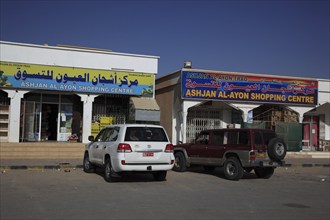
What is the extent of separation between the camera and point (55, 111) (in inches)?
973

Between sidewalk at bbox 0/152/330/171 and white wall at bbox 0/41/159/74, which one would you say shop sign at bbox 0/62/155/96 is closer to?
white wall at bbox 0/41/159/74

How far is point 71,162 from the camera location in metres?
19.2

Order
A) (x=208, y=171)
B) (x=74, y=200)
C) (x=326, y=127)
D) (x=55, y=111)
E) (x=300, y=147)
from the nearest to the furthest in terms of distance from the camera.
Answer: (x=74, y=200) < (x=208, y=171) < (x=55, y=111) < (x=300, y=147) < (x=326, y=127)

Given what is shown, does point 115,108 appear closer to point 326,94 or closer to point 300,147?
point 300,147

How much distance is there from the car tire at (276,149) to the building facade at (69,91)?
9856mm

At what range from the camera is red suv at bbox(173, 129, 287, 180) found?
1435cm

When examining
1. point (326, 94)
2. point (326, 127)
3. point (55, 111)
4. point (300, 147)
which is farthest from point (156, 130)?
point (326, 127)

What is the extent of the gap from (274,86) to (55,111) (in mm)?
14059

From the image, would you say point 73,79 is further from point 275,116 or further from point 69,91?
point 275,116

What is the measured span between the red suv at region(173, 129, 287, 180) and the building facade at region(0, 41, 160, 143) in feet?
25.2

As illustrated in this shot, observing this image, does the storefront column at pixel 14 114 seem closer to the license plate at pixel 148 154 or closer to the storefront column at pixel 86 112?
the storefront column at pixel 86 112

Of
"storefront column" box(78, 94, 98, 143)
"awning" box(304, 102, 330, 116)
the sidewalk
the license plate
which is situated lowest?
the sidewalk

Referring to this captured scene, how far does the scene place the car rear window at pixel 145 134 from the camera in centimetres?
1295

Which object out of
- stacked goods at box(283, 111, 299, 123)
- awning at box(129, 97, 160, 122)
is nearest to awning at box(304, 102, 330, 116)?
stacked goods at box(283, 111, 299, 123)
